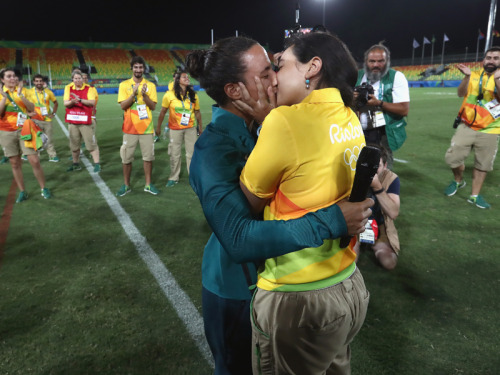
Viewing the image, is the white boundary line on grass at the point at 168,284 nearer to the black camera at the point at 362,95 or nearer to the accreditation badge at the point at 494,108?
the black camera at the point at 362,95

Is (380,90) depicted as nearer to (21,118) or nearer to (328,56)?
(328,56)

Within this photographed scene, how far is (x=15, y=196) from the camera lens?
6152mm

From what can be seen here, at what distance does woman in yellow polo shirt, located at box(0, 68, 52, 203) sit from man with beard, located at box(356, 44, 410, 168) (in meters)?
5.10

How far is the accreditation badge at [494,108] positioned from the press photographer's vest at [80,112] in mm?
7256

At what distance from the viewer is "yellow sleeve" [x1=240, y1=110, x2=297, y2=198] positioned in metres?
1.08

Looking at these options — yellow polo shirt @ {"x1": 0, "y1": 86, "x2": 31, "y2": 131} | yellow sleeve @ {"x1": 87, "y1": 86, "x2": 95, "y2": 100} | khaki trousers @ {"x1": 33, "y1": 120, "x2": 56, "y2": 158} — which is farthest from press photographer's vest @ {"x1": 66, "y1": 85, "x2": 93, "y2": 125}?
khaki trousers @ {"x1": 33, "y1": 120, "x2": 56, "y2": 158}

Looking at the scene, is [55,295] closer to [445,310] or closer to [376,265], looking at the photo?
[376,265]

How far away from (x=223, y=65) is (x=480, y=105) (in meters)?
5.16

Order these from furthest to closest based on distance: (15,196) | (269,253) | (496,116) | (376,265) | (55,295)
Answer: (15,196) < (496,116) < (376,265) < (55,295) < (269,253)

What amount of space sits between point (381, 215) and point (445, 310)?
1120mm

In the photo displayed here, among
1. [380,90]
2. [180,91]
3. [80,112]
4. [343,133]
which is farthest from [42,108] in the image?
[343,133]

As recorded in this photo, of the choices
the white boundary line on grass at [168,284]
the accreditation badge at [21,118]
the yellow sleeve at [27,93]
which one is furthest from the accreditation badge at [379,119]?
the yellow sleeve at [27,93]

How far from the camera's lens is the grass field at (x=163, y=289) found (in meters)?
2.52

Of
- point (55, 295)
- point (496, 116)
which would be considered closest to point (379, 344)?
point (55, 295)
